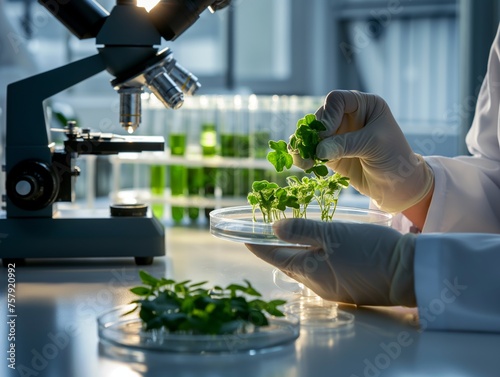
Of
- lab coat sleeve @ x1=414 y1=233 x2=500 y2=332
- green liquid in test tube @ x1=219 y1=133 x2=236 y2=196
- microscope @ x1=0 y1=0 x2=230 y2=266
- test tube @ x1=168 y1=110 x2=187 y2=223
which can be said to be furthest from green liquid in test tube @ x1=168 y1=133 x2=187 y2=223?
lab coat sleeve @ x1=414 y1=233 x2=500 y2=332

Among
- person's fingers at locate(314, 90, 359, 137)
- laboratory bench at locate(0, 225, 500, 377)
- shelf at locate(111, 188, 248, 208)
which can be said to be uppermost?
person's fingers at locate(314, 90, 359, 137)

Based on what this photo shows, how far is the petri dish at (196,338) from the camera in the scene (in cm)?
97

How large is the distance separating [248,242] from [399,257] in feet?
0.77

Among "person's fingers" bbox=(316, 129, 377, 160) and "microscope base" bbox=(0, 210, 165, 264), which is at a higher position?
"person's fingers" bbox=(316, 129, 377, 160)

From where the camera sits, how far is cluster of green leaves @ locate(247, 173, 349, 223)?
1.33 meters

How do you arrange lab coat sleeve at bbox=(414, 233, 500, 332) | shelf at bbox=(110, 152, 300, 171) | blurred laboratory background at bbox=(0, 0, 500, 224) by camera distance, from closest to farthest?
lab coat sleeve at bbox=(414, 233, 500, 332) → shelf at bbox=(110, 152, 300, 171) → blurred laboratory background at bbox=(0, 0, 500, 224)

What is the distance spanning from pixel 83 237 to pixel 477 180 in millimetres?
866

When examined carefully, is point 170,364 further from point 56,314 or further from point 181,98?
point 181,98

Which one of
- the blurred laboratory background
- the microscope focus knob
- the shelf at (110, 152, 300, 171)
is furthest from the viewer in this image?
the blurred laboratory background

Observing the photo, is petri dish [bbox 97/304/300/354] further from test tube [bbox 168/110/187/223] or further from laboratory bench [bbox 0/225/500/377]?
test tube [bbox 168/110/187/223]

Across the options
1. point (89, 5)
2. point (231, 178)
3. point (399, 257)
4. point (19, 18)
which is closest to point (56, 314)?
point (399, 257)

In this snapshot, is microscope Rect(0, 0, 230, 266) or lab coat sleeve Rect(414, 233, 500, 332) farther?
microscope Rect(0, 0, 230, 266)

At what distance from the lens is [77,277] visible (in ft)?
5.10

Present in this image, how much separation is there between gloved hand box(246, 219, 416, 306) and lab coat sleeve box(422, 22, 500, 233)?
492 mm
